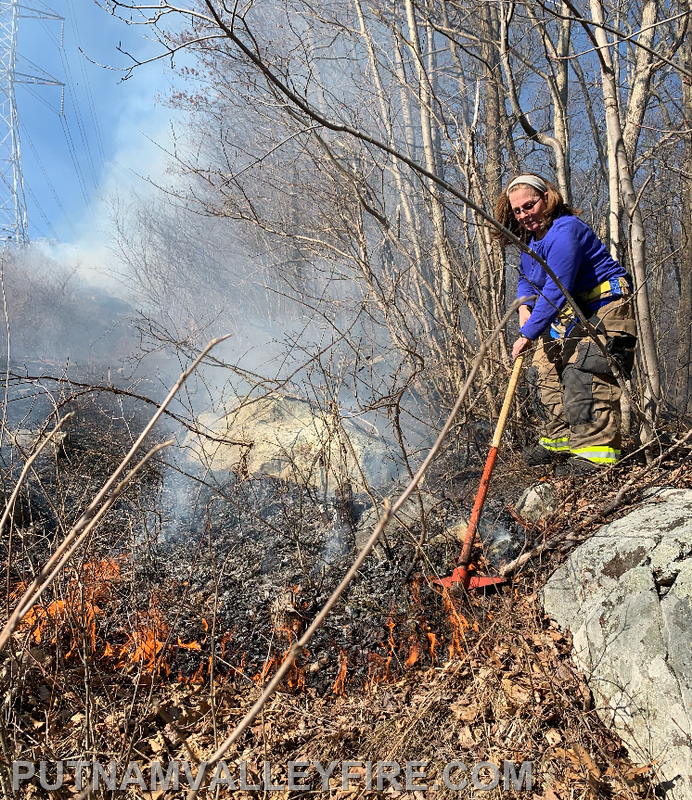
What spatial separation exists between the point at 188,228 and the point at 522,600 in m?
24.1

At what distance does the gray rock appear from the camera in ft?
11.5

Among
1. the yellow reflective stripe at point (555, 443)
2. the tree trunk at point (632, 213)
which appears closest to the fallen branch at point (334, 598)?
the tree trunk at point (632, 213)

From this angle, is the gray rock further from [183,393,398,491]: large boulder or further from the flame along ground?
[183,393,398,491]: large boulder

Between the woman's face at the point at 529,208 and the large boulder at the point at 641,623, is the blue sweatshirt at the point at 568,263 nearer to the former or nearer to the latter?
the woman's face at the point at 529,208

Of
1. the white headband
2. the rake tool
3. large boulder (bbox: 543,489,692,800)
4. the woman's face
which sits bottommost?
large boulder (bbox: 543,489,692,800)

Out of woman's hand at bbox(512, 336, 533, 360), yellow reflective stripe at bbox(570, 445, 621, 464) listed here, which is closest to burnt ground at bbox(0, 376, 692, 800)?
yellow reflective stripe at bbox(570, 445, 621, 464)

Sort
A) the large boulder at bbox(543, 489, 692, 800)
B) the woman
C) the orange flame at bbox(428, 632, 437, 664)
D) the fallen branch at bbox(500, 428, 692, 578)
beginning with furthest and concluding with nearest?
the woman < the fallen branch at bbox(500, 428, 692, 578) < the orange flame at bbox(428, 632, 437, 664) < the large boulder at bbox(543, 489, 692, 800)

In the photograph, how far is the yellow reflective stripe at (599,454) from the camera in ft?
11.0

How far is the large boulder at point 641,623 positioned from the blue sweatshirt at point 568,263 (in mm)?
1297

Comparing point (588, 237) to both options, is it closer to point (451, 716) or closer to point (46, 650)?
point (451, 716)

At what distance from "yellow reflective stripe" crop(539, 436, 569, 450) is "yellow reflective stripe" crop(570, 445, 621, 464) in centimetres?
41

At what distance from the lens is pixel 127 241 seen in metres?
22.4

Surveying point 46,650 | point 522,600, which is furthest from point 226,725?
point 522,600

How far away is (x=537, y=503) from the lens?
11.8ft
